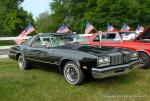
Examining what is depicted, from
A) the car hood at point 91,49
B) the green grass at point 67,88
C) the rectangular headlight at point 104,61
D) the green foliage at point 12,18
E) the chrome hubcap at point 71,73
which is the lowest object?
the green grass at point 67,88

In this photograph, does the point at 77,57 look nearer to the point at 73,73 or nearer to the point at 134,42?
the point at 73,73

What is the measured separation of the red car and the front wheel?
80.4 inches

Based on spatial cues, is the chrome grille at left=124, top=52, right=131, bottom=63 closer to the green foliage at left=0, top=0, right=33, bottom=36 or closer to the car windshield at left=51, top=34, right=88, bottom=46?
the car windshield at left=51, top=34, right=88, bottom=46

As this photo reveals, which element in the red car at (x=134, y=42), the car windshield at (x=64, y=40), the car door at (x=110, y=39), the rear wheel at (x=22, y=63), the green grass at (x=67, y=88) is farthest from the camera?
the car door at (x=110, y=39)

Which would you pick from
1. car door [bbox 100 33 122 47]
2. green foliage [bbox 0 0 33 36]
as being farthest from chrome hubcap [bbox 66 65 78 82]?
green foliage [bbox 0 0 33 36]

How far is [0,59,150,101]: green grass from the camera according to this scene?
627 centimetres

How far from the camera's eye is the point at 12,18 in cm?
4641

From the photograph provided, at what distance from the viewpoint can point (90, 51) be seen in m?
7.14

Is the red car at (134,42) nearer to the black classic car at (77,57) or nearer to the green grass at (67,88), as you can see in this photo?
the green grass at (67,88)

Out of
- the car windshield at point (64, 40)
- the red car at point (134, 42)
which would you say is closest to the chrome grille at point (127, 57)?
the red car at point (134, 42)

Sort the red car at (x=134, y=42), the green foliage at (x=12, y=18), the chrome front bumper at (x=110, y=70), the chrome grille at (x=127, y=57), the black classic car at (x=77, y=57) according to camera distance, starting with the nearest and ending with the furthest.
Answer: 1. the chrome front bumper at (x=110, y=70)
2. the black classic car at (x=77, y=57)
3. the chrome grille at (x=127, y=57)
4. the red car at (x=134, y=42)
5. the green foliage at (x=12, y=18)

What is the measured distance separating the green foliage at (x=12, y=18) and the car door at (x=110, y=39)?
36.6m

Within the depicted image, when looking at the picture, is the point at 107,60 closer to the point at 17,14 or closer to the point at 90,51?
the point at 90,51

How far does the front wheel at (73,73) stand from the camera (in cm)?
708
